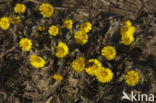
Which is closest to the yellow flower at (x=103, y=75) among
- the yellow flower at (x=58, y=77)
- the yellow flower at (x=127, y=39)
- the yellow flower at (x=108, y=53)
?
the yellow flower at (x=108, y=53)

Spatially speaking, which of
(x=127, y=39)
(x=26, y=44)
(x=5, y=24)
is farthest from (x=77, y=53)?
(x=5, y=24)

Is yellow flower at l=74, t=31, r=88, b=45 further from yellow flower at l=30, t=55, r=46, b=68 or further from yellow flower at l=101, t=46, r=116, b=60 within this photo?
yellow flower at l=30, t=55, r=46, b=68

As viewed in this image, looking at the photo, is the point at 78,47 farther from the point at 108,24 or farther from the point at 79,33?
the point at 108,24

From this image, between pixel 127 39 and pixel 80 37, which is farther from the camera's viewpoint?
pixel 127 39

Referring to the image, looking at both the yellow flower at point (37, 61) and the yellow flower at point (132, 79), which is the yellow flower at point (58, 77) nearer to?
the yellow flower at point (37, 61)

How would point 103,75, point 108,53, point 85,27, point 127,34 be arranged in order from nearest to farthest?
1. point 103,75
2. point 108,53
3. point 85,27
4. point 127,34

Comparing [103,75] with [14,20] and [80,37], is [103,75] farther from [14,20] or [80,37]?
[14,20]

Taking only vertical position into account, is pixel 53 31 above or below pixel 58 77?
above

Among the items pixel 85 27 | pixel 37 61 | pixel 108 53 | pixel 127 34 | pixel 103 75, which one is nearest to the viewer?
pixel 103 75
